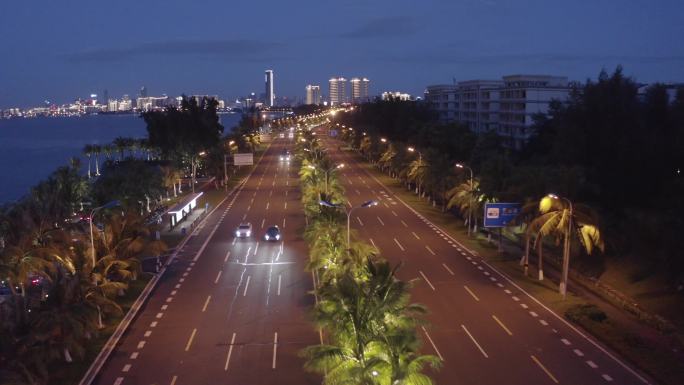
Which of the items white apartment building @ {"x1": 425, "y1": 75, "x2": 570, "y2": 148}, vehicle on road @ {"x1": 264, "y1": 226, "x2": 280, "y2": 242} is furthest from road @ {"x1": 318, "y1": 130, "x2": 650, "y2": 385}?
white apartment building @ {"x1": 425, "y1": 75, "x2": 570, "y2": 148}

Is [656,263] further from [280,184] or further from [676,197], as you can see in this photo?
[280,184]

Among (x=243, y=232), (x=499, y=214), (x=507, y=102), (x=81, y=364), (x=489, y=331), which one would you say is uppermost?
(x=507, y=102)

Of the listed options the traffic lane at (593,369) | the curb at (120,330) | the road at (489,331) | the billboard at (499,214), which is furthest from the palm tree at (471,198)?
the traffic lane at (593,369)

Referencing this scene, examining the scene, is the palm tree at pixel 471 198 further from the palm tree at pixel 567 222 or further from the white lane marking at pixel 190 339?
the white lane marking at pixel 190 339

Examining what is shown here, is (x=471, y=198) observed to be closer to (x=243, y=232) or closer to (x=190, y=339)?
(x=243, y=232)

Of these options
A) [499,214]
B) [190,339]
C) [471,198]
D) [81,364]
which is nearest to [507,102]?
[471,198]

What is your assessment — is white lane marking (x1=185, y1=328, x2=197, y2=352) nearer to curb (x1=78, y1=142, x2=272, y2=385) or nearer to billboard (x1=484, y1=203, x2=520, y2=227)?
curb (x1=78, y1=142, x2=272, y2=385)
